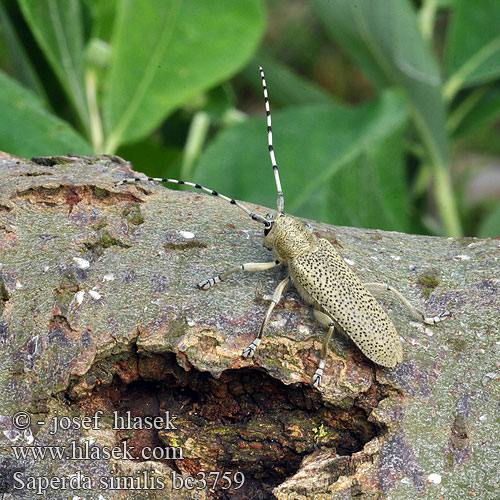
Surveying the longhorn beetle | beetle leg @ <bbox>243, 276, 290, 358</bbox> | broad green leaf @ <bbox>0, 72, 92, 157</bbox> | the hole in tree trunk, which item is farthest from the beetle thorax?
broad green leaf @ <bbox>0, 72, 92, 157</bbox>

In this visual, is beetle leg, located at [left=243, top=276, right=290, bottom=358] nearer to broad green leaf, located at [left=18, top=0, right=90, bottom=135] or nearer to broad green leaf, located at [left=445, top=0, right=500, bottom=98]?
broad green leaf, located at [left=18, top=0, right=90, bottom=135]

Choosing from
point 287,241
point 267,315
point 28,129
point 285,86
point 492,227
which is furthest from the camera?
point 285,86

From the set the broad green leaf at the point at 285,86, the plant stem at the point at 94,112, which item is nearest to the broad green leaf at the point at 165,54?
the plant stem at the point at 94,112

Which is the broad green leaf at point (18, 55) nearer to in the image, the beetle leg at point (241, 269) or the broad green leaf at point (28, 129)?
the broad green leaf at point (28, 129)

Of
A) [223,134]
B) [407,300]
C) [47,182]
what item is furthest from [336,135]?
[47,182]

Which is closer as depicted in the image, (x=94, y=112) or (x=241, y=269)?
(x=241, y=269)

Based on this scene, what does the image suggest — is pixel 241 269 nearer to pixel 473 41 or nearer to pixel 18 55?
pixel 18 55

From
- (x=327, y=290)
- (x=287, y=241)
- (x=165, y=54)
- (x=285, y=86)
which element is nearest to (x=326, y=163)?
(x=165, y=54)
